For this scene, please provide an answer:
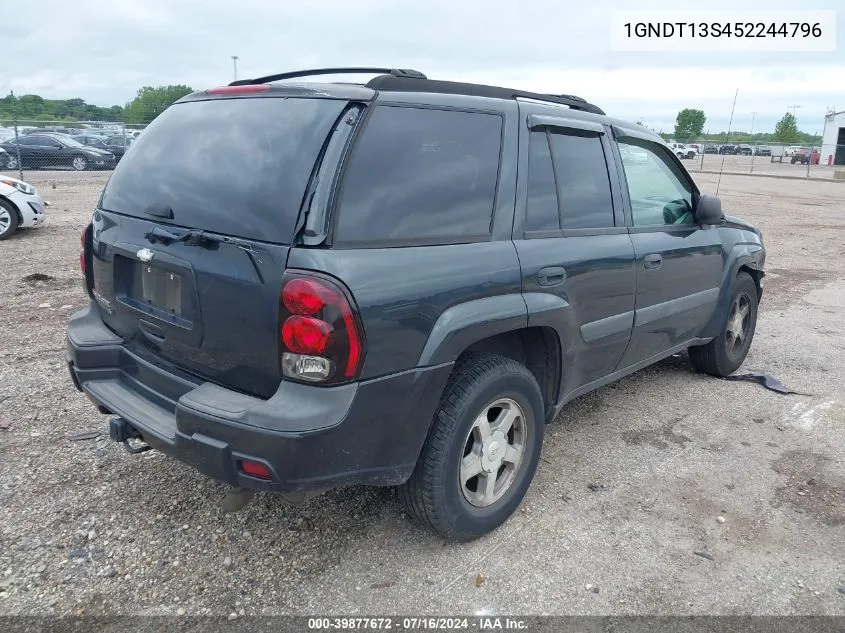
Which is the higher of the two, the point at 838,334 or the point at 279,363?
the point at 279,363

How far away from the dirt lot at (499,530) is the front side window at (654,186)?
4.24 ft

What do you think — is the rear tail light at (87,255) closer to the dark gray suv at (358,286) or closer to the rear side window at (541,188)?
the dark gray suv at (358,286)

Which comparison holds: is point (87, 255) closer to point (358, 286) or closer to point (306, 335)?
point (306, 335)

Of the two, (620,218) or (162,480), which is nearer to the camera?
(162,480)

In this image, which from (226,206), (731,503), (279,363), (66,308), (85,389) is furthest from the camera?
(66,308)

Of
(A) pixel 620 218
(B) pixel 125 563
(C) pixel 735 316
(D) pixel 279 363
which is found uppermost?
(A) pixel 620 218

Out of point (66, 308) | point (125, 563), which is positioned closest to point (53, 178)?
point (66, 308)

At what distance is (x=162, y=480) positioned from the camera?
3346mm

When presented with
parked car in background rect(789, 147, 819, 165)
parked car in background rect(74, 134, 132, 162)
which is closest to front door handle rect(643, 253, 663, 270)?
parked car in background rect(74, 134, 132, 162)

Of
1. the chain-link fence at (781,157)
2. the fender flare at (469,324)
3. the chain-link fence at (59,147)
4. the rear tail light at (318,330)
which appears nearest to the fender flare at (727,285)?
the fender flare at (469,324)

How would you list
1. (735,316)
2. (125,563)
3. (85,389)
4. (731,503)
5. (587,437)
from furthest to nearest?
(735,316), (587,437), (731,503), (85,389), (125,563)

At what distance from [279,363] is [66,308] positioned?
15.7 feet

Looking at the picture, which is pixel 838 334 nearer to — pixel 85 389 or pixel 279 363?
pixel 279 363

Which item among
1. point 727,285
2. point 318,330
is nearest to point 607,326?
point 727,285
